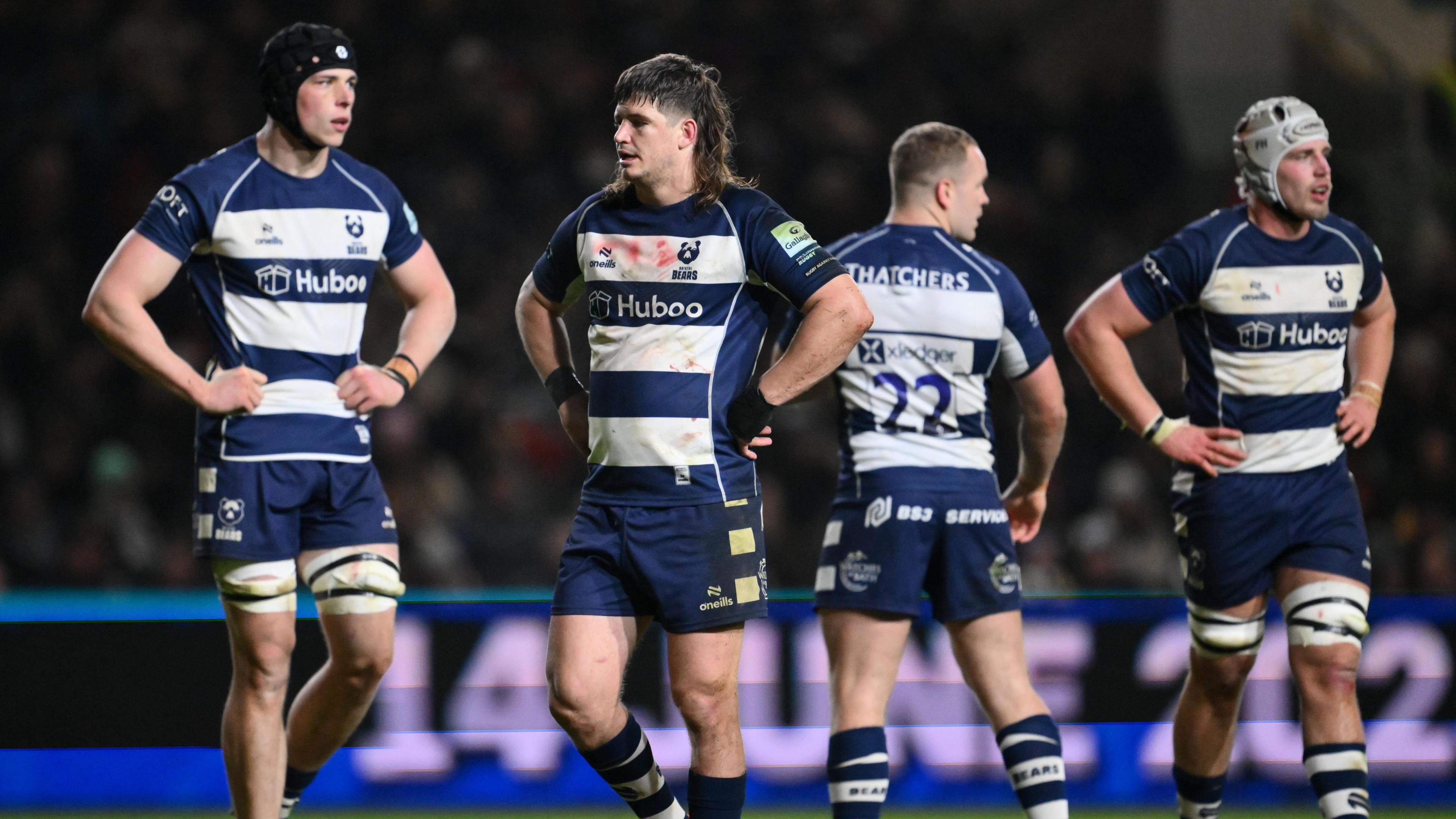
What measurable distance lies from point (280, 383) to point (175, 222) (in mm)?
547

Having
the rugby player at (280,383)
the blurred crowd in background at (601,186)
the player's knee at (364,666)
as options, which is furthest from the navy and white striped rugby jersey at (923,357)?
the blurred crowd in background at (601,186)

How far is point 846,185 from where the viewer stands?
11758mm

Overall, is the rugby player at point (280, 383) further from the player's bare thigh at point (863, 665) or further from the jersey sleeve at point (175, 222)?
the player's bare thigh at point (863, 665)

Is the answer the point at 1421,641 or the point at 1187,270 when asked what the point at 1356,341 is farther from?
the point at 1421,641

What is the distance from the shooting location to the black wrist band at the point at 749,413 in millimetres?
4203

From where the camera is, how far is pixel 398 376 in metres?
4.96

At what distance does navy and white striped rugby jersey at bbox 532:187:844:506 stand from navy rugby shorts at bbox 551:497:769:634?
0.15 ft

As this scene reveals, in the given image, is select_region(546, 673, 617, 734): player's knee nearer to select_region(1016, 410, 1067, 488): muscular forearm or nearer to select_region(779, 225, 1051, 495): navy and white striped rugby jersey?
select_region(779, 225, 1051, 495): navy and white striped rugby jersey

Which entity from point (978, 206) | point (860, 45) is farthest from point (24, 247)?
point (978, 206)

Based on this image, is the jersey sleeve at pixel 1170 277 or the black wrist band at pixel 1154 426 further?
the black wrist band at pixel 1154 426

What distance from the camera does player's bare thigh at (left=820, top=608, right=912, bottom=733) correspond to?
4.92 metres

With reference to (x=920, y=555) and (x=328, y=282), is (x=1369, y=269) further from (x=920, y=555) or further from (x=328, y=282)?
(x=328, y=282)

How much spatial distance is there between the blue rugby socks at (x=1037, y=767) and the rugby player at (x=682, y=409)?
1.04 metres

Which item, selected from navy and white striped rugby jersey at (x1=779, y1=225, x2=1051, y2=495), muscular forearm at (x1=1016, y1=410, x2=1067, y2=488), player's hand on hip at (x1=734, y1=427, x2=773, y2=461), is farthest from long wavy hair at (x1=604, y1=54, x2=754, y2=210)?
muscular forearm at (x1=1016, y1=410, x2=1067, y2=488)
